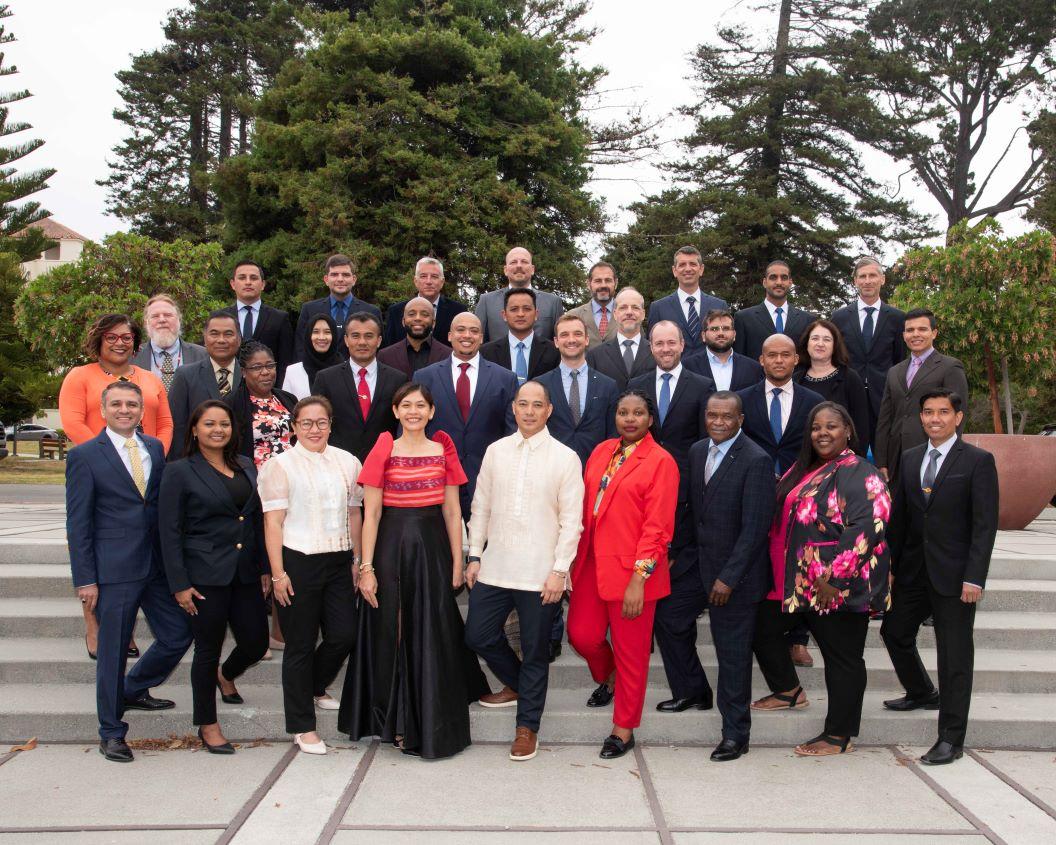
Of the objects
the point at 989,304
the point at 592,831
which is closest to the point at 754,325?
the point at 592,831

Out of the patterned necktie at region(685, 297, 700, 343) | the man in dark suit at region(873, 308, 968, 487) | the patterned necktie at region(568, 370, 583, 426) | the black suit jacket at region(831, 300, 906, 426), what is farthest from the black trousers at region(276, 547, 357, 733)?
the black suit jacket at region(831, 300, 906, 426)

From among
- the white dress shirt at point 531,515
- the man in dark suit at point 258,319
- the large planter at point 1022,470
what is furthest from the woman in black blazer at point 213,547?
the large planter at point 1022,470

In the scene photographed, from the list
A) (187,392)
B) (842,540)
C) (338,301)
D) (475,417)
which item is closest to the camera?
(842,540)

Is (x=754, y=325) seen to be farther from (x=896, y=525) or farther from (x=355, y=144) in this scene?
(x=355, y=144)

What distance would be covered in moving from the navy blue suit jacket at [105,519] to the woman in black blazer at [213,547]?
0.22 m

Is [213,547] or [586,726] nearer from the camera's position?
[213,547]

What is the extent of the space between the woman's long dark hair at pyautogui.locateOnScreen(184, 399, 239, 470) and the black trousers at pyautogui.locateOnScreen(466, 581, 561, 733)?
1508mm

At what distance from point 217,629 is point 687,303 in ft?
14.2

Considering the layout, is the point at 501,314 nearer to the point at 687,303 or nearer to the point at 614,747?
the point at 687,303

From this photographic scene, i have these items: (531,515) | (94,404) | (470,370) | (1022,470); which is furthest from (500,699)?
(1022,470)

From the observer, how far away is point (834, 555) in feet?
15.4

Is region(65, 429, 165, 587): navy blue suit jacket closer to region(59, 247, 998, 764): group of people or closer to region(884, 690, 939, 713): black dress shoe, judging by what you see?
region(59, 247, 998, 764): group of people

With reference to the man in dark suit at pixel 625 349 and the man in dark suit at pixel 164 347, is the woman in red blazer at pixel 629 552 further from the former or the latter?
the man in dark suit at pixel 164 347

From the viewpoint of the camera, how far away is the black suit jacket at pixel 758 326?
23.1 ft
